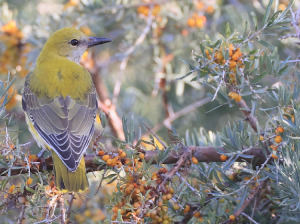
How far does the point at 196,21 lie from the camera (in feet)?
9.16

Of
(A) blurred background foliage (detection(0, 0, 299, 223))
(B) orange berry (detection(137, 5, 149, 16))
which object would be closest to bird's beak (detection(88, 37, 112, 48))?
(A) blurred background foliage (detection(0, 0, 299, 223))

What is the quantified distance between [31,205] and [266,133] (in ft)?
3.20

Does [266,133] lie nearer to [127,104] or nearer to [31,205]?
[31,205]

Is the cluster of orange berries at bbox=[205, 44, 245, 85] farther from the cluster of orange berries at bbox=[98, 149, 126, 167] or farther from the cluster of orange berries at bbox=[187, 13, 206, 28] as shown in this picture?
the cluster of orange berries at bbox=[187, 13, 206, 28]

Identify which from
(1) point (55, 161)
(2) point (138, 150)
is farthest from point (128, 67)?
(2) point (138, 150)

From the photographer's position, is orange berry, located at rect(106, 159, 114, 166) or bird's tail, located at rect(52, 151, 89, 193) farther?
bird's tail, located at rect(52, 151, 89, 193)

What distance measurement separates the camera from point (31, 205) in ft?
4.28

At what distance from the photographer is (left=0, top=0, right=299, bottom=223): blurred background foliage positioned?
275 centimetres

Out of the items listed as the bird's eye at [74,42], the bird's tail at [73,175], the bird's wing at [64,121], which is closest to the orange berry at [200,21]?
the bird's wing at [64,121]

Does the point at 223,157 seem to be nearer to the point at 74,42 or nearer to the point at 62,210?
Result: the point at 62,210

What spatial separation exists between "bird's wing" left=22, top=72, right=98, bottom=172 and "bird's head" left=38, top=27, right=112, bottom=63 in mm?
461

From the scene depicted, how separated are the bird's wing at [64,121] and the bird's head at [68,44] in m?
0.46

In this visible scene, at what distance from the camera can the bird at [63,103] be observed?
1952 mm

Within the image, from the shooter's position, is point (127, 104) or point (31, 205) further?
point (127, 104)
